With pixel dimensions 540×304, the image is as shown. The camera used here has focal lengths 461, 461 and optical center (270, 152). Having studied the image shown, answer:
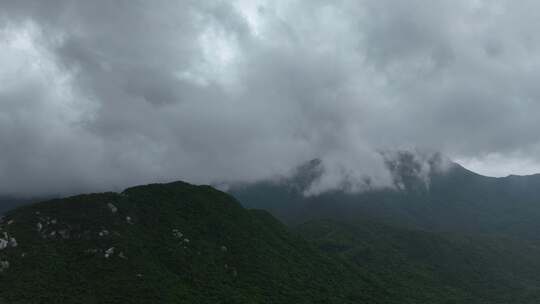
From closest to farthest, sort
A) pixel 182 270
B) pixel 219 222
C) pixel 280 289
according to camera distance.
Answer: pixel 182 270 < pixel 280 289 < pixel 219 222

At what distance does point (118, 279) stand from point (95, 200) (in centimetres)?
3977

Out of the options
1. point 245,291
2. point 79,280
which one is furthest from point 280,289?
point 79,280

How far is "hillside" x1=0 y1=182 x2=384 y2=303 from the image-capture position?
130 meters

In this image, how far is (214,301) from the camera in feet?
477

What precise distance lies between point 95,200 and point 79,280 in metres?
39.5

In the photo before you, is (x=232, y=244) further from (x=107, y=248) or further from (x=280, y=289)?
(x=107, y=248)

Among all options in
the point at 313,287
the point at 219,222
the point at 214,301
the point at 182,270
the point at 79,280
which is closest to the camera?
the point at 79,280

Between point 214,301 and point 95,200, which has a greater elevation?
point 95,200

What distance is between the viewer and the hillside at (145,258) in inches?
5128

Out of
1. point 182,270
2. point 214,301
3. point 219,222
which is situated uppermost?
point 219,222

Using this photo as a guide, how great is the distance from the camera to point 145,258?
14962 cm

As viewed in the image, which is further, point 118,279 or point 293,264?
point 293,264

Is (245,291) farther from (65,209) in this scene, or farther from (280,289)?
(65,209)

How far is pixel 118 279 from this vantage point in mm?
135750
